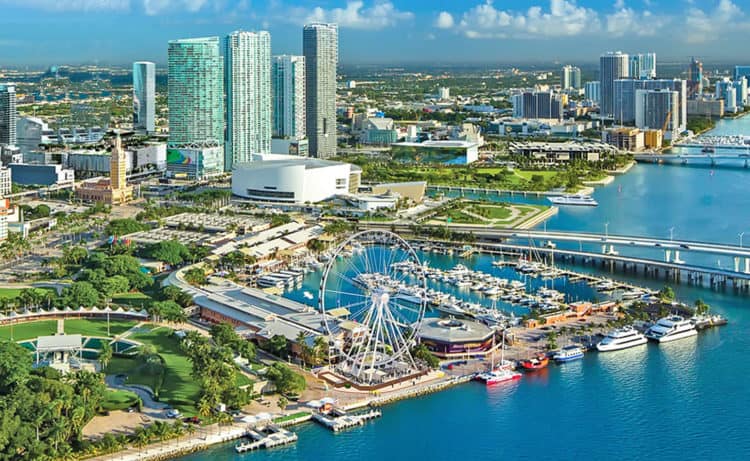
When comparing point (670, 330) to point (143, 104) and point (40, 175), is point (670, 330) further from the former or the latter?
point (143, 104)

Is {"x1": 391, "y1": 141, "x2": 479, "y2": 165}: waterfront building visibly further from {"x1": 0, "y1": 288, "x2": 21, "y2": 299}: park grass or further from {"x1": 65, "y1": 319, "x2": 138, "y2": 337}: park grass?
{"x1": 65, "y1": 319, "x2": 138, "y2": 337}: park grass

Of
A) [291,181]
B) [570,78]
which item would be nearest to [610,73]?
[570,78]

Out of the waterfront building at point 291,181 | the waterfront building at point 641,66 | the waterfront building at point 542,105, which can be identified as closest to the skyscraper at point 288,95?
the waterfront building at point 291,181

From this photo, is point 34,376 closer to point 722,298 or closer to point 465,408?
point 465,408

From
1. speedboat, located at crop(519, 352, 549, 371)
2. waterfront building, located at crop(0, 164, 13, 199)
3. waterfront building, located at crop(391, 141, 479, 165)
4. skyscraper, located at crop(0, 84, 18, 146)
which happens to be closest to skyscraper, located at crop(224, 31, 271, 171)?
waterfront building, located at crop(391, 141, 479, 165)

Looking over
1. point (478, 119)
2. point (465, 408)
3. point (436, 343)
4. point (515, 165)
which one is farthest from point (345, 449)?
point (478, 119)

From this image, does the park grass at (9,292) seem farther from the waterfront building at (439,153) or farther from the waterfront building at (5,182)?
the waterfront building at (439,153)
